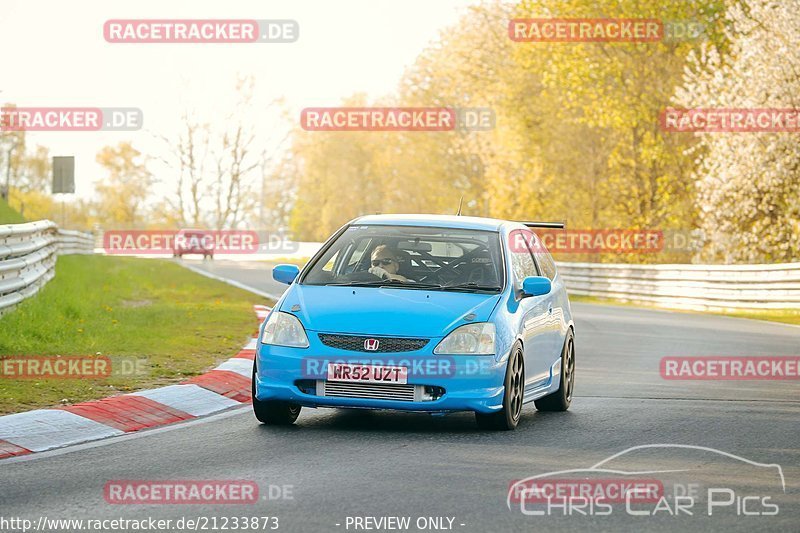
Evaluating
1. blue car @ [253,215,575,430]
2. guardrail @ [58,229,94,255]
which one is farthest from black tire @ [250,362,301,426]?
guardrail @ [58,229,94,255]

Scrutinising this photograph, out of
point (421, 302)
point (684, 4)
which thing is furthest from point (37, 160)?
point (421, 302)

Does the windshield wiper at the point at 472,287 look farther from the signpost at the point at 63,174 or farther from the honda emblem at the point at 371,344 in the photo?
the signpost at the point at 63,174

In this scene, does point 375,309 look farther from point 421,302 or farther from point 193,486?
point 193,486

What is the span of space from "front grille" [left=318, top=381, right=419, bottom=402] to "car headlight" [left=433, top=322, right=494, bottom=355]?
0.35 metres

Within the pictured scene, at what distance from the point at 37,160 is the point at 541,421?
110 meters

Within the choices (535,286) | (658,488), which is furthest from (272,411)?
(658,488)

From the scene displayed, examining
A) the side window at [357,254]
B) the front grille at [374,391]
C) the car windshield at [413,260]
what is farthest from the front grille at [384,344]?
the side window at [357,254]

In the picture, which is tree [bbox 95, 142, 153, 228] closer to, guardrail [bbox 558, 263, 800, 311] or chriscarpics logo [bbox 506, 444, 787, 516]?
guardrail [bbox 558, 263, 800, 311]

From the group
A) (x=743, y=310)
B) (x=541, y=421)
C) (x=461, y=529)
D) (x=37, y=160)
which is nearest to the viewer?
(x=461, y=529)

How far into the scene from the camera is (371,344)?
30.6 feet

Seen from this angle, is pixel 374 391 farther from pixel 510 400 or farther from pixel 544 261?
pixel 544 261

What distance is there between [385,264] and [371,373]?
1460 millimetres

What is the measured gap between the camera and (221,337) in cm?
1634

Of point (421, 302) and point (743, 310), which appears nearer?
point (421, 302)
